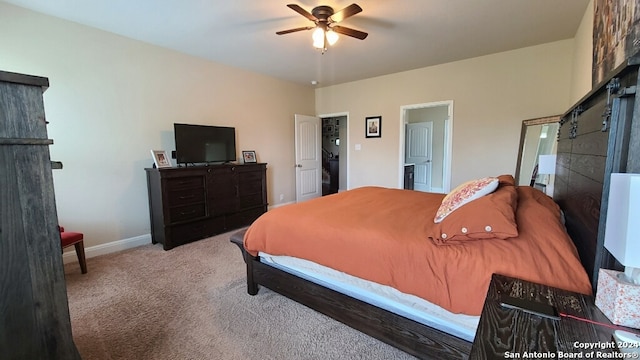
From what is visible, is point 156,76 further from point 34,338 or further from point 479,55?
point 479,55

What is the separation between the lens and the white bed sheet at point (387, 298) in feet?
4.46

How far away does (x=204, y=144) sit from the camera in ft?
12.5

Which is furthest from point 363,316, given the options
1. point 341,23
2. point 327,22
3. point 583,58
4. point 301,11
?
point 583,58

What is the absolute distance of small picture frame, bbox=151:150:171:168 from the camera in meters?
3.28

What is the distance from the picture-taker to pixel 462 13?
270cm

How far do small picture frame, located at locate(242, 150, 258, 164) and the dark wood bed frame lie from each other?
243 centimetres

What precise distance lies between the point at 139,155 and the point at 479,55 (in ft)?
16.0

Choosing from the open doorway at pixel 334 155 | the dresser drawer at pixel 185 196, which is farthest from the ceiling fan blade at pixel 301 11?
the open doorway at pixel 334 155

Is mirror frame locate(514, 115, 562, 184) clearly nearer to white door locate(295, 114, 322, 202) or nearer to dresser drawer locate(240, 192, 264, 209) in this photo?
white door locate(295, 114, 322, 202)

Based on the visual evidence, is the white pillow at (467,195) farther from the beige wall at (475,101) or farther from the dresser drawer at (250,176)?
the dresser drawer at (250,176)

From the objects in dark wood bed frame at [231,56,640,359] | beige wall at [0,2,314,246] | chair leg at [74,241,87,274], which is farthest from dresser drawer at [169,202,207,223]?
dark wood bed frame at [231,56,640,359]

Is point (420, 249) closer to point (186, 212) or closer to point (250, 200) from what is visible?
point (186, 212)

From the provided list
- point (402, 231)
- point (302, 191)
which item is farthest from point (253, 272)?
point (302, 191)

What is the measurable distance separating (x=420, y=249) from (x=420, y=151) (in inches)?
238
